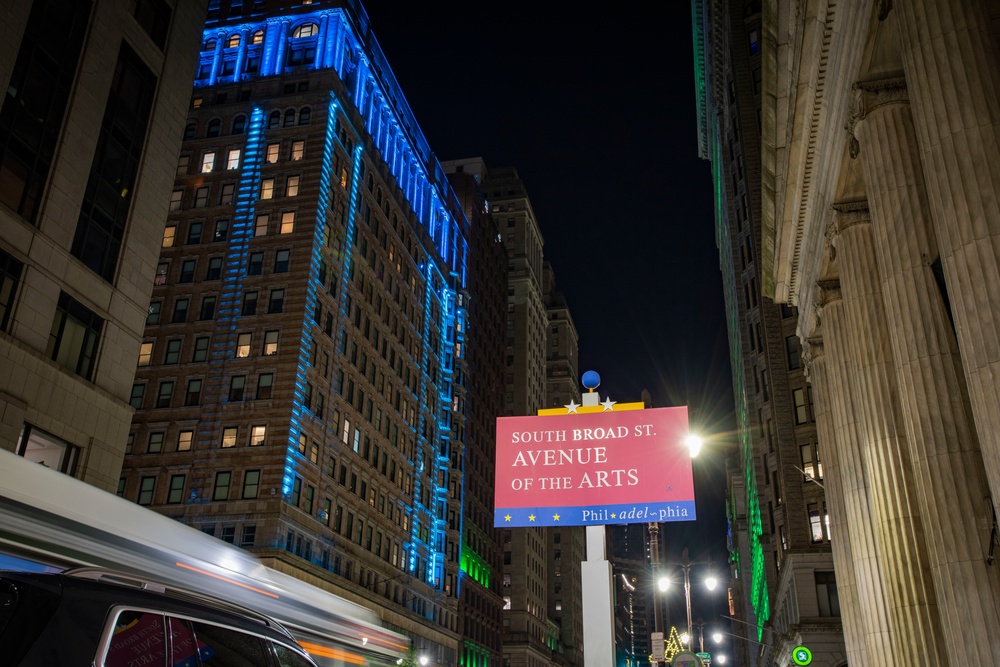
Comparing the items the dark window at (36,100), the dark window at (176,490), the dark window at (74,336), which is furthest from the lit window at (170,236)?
the dark window at (74,336)

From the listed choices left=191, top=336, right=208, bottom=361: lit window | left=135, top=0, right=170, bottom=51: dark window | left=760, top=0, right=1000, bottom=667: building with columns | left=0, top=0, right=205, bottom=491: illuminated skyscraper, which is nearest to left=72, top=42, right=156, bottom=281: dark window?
left=0, top=0, right=205, bottom=491: illuminated skyscraper

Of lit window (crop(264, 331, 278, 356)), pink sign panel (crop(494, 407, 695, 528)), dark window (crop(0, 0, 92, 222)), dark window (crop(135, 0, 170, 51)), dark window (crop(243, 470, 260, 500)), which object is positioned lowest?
pink sign panel (crop(494, 407, 695, 528))

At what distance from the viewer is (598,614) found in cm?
1349

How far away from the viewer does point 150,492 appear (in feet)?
190

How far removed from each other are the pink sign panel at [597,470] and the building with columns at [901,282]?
4699 millimetres

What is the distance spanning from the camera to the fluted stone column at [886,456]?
18.3 metres

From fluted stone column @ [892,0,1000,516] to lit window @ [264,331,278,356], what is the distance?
170 ft

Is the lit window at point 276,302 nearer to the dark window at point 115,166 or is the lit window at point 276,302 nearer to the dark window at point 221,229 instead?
the dark window at point 221,229

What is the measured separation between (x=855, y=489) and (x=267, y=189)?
54.7 m

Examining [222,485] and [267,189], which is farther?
[267,189]

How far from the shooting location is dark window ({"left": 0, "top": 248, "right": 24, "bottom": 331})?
27328 millimetres

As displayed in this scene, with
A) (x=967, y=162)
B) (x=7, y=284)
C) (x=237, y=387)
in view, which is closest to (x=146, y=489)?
(x=237, y=387)

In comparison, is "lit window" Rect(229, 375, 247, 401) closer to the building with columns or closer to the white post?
the building with columns

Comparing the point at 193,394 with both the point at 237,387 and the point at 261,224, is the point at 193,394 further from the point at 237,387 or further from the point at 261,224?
the point at 261,224
